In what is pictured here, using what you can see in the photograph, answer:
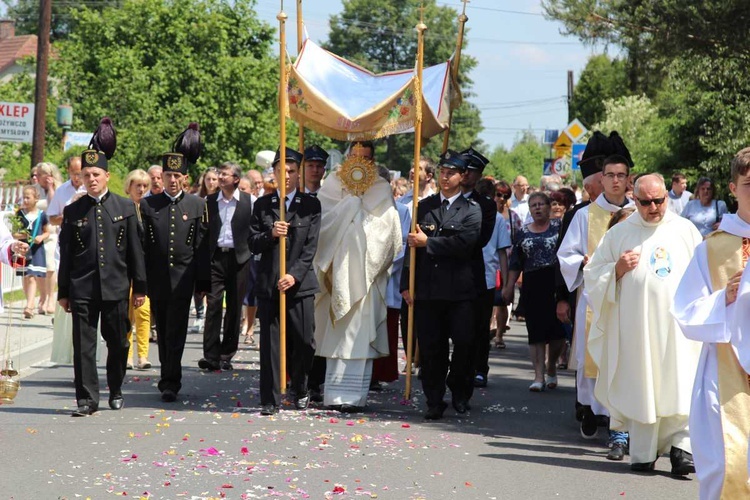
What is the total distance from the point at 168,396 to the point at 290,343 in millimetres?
1169

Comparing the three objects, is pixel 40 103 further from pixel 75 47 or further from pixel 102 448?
pixel 75 47

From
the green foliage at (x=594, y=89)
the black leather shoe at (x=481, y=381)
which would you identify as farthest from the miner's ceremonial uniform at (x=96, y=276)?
the green foliage at (x=594, y=89)

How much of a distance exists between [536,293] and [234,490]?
6.02 m

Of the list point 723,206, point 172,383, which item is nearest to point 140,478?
point 172,383

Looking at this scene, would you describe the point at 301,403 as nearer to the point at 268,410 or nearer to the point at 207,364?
the point at 268,410

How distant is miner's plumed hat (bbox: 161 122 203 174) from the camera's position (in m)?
12.4

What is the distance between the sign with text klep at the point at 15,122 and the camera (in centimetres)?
2114

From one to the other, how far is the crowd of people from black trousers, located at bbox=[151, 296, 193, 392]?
2 cm

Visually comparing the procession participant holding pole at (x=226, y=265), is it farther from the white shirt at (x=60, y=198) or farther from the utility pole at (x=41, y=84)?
the utility pole at (x=41, y=84)

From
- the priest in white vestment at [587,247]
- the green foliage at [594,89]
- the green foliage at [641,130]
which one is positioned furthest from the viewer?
the green foliage at [594,89]

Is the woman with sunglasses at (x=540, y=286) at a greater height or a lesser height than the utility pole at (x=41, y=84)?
lesser

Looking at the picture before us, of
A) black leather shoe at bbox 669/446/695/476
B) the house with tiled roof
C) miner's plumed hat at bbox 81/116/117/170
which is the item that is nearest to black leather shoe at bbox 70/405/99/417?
miner's plumed hat at bbox 81/116/117/170

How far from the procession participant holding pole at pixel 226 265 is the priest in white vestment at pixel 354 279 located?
6.90ft

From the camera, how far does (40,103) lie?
89.4ft
